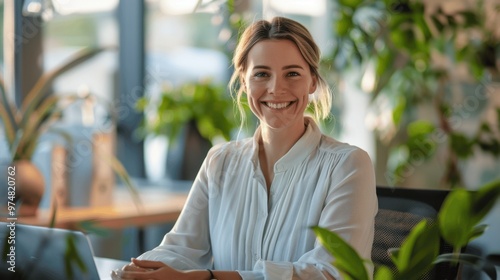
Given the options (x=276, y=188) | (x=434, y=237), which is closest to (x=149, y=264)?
(x=276, y=188)

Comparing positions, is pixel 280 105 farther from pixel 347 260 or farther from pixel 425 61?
pixel 425 61

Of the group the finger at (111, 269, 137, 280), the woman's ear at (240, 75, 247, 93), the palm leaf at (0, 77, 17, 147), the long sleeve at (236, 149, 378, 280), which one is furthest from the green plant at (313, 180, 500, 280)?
the palm leaf at (0, 77, 17, 147)

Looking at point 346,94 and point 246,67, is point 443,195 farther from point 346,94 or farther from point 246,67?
point 346,94

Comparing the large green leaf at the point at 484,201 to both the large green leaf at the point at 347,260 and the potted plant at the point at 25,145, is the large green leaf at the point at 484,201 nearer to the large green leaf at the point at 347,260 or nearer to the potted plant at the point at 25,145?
the large green leaf at the point at 347,260

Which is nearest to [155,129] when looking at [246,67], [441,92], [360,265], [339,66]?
[339,66]

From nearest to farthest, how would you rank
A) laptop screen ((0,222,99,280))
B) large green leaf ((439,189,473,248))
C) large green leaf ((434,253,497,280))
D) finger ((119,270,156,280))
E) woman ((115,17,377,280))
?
large green leaf ((439,189,473,248)) < large green leaf ((434,253,497,280)) < laptop screen ((0,222,99,280)) < finger ((119,270,156,280)) < woman ((115,17,377,280))

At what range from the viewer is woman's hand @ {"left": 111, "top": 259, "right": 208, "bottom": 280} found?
1647 mm

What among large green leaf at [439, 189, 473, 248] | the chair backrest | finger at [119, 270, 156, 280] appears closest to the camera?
large green leaf at [439, 189, 473, 248]

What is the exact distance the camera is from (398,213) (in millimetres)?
1954

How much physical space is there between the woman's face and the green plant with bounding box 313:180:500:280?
3.03 feet

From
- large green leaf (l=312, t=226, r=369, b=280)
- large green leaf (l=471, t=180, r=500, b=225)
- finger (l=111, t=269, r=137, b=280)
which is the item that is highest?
large green leaf (l=471, t=180, r=500, b=225)

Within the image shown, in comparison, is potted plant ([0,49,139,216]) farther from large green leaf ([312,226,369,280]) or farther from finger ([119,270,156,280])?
large green leaf ([312,226,369,280])

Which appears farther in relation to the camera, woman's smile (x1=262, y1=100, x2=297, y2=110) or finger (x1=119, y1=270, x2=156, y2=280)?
woman's smile (x1=262, y1=100, x2=297, y2=110)

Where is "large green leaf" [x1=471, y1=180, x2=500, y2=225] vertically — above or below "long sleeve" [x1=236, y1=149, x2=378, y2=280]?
above
